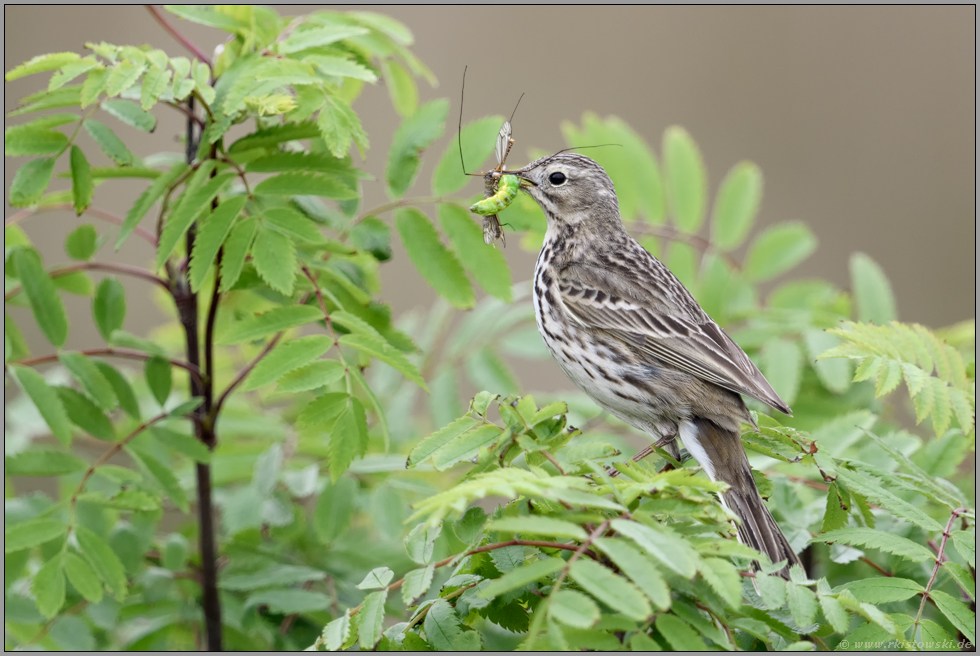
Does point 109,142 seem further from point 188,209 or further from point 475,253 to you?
point 475,253

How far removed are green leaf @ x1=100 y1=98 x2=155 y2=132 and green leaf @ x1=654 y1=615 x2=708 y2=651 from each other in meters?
2.65

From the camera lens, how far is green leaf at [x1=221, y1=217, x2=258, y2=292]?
10.8ft

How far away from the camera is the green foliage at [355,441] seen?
2316mm

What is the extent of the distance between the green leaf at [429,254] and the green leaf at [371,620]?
1532 mm

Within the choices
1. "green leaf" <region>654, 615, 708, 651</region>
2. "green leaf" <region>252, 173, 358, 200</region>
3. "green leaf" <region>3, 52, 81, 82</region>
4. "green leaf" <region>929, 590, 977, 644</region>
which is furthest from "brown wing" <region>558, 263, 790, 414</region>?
"green leaf" <region>3, 52, 81, 82</region>

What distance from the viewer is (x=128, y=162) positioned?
134 inches

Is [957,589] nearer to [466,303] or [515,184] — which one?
[466,303]

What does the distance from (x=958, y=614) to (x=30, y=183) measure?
3500 mm

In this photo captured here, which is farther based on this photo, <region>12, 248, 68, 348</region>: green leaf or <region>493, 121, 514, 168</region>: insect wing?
<region>493, 121, 514, 168</region>: insect wing

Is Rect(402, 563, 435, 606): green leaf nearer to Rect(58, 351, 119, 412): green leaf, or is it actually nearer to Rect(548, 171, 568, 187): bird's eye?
Rect(58, 351, 119, 412): green leaf

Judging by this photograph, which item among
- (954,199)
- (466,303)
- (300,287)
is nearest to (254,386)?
(300,287)

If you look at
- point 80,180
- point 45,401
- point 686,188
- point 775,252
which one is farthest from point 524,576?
point 775,252

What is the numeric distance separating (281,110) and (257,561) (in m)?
1.90

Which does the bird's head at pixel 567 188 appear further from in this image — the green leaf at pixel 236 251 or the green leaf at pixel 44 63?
the green leaf at pixel 44 63
